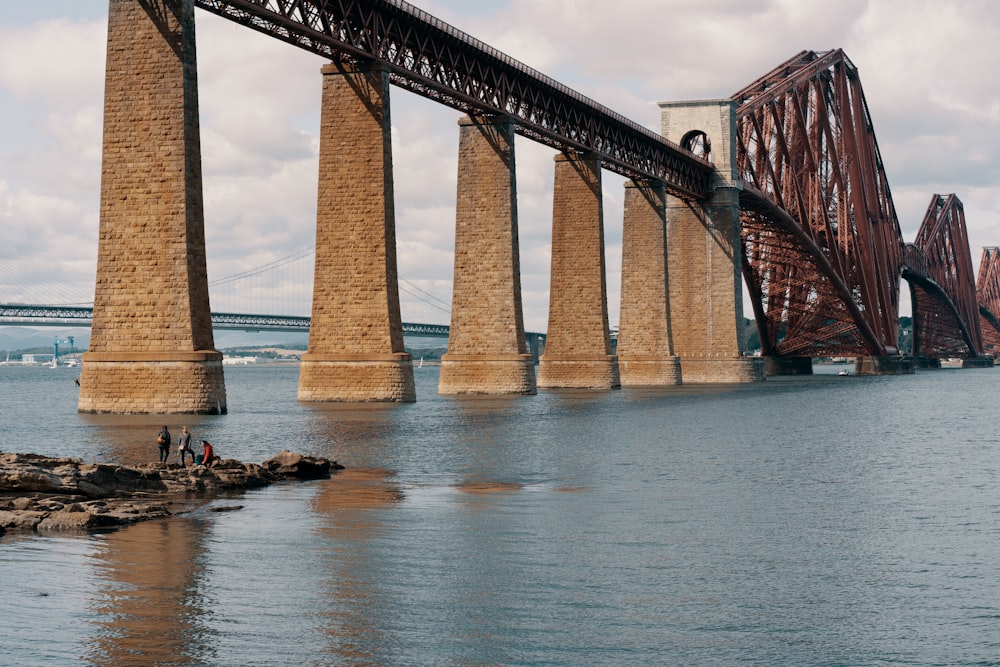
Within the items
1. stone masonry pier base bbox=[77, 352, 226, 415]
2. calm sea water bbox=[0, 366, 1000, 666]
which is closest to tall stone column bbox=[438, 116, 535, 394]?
stone masonry pier base bbox=[77, 352, 226, 415]

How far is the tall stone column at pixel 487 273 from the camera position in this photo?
225ft

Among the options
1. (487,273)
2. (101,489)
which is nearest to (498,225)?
(487,273)

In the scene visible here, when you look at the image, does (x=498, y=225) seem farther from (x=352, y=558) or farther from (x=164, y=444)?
(x=352, y=558)

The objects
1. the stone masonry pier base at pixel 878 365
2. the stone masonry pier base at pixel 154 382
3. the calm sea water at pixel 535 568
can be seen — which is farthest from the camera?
the stone masonry pier base at pixel 878 365

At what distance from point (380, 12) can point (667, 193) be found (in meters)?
48.0

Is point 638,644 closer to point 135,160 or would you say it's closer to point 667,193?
point 135,160

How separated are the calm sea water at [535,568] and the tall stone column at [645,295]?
184 ft

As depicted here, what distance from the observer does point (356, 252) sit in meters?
56.2

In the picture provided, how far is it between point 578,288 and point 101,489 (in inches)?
2281

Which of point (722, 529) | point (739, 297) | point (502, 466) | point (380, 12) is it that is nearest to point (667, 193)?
point (739, 297)

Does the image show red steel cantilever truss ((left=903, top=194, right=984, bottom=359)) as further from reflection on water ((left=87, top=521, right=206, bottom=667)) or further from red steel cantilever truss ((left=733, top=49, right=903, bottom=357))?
reflection on water ((left=87, top=521, right=206, bottom=667))

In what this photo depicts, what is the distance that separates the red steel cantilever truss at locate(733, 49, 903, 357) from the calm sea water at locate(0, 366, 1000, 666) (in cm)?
7960

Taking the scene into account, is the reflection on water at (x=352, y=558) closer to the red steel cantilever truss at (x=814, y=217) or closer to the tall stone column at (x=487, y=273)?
the tall stone column at (x=487, y=273)

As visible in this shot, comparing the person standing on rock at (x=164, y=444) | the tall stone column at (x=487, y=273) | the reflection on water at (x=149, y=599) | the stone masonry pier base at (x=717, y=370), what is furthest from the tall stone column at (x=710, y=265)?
the reflection on water at (x=149, y=599)
